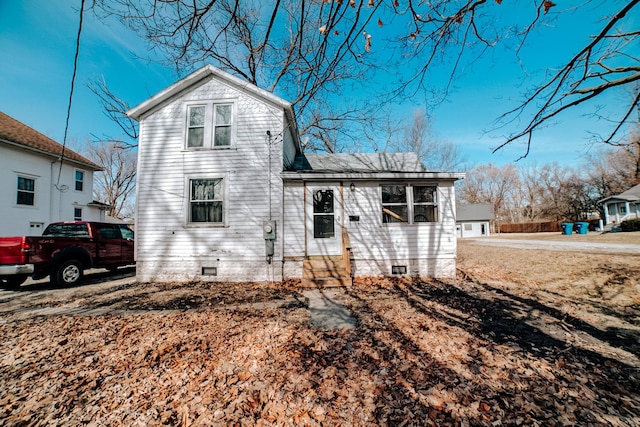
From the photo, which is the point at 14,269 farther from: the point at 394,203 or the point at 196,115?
the point at 394,203

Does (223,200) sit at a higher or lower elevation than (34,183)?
lower

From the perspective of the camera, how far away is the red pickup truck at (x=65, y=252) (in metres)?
6.38

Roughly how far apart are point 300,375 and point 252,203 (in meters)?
5.92

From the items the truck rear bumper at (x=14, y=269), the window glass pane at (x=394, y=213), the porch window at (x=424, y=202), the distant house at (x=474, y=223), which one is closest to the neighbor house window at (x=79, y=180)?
the truck rear bumper at (x=14, y=269)

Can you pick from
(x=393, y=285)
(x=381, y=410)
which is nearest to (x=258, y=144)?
(x=393, y=285)

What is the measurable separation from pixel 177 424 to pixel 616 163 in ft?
185

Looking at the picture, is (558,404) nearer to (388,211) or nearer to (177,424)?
(177,424)

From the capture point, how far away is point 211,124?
840cm

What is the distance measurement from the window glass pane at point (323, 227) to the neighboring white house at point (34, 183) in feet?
40.2

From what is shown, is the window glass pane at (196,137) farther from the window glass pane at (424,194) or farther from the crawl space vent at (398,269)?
the crawl space vent at (398,269)

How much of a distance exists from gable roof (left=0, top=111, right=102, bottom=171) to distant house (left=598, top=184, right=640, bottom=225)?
48.5 metres

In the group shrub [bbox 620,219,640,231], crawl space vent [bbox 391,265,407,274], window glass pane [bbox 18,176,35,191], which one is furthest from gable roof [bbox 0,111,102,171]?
shrub [bbox 620,219,640,231]

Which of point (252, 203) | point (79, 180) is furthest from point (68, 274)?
point (79, 180)

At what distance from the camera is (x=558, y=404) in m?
2.48
